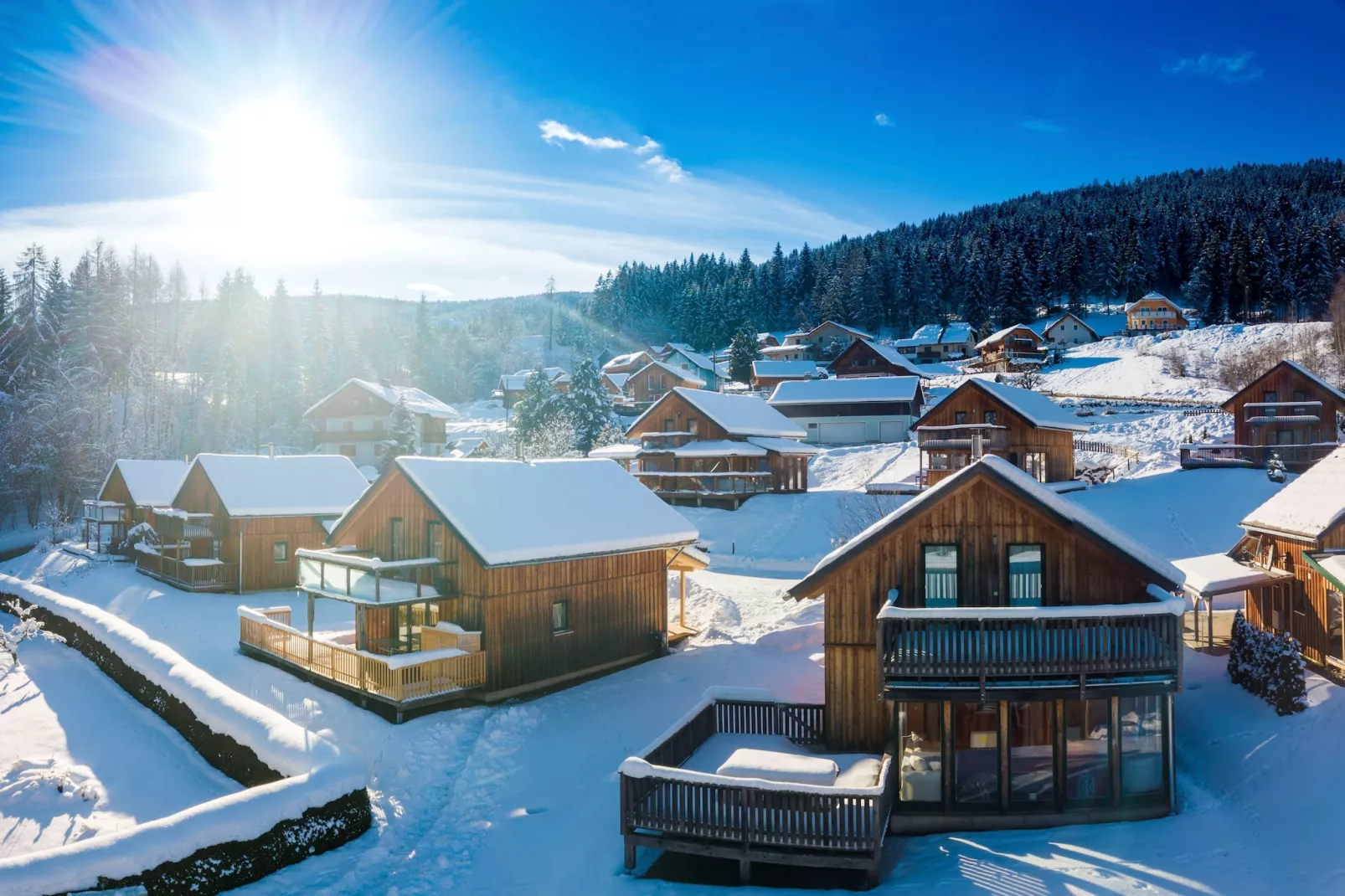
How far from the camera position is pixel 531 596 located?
21.7 meters

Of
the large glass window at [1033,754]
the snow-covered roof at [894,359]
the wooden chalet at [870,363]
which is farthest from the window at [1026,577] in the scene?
the snow-covered roof at [894,359]

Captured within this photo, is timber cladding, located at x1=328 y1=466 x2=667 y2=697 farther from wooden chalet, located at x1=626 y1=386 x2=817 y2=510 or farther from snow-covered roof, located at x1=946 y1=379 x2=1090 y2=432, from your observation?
snow-covered roof, located at x1=946 y1=379 x2=1090 y2=432

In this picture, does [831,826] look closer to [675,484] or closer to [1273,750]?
[1273,750]

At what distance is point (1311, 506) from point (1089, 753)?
40.7 feet

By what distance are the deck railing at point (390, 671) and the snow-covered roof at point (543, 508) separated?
2.77 m

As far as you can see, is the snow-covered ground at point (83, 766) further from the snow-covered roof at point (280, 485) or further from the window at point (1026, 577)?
the window at point (1026, 577)

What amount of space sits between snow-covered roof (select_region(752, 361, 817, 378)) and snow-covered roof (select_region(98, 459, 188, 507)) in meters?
56.8

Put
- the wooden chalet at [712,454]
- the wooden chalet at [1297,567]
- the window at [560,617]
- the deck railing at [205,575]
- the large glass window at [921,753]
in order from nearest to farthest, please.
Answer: the large glass window at [921,753], the wooden chalet at [1297,567], the window at [560,617], the deck railing at [205,575], the wooden chalet at [712,454]

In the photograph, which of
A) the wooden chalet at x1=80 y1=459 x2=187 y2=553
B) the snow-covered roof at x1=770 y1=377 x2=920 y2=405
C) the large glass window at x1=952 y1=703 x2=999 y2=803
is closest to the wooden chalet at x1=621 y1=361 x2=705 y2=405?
the snow-covered roof at x1=770 y1=377 x2=920 y2=405

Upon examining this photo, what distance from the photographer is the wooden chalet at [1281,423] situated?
40969 mm

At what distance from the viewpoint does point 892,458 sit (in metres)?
55.4

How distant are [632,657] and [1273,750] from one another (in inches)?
618

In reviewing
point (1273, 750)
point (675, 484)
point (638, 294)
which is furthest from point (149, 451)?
point (638, 294)

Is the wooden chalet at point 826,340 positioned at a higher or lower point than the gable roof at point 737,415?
higher
